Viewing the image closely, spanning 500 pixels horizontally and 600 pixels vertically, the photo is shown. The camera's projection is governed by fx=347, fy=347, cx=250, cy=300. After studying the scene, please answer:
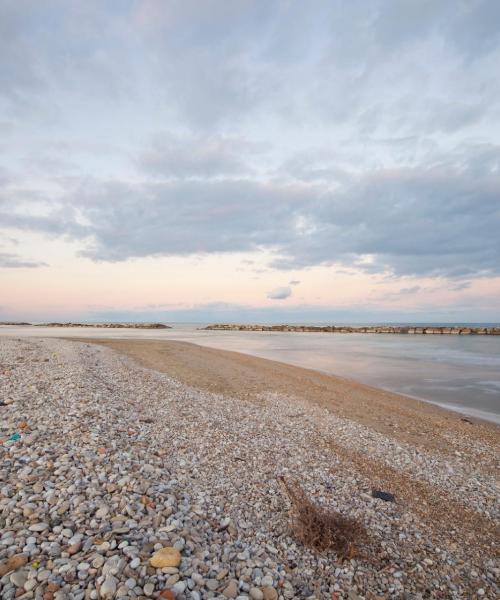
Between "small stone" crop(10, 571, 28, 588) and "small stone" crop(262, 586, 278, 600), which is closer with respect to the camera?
"small stone" crop(10, 571, 28, 588)

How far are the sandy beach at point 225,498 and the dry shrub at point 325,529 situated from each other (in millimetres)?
99

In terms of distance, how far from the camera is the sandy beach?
373cm

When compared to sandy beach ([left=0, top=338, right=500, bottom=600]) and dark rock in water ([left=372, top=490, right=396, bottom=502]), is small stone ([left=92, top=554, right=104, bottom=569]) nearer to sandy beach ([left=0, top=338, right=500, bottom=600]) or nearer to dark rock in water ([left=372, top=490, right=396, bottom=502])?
sandy beach ([left=0, top=338, right=500, bottom=600])

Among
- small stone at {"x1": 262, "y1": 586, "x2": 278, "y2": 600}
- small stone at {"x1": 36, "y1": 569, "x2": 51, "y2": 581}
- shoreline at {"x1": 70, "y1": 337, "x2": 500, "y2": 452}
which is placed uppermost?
small stone at {"x1": 36, "y1": 569, "x2": 51, "y2": 581}

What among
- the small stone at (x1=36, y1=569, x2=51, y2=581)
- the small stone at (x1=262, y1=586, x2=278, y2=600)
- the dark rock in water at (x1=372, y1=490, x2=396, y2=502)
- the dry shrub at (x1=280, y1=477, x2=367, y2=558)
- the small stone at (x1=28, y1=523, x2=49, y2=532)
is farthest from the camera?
the dark rock in water at (x1=372, y1=490, x2=396, y2=502)

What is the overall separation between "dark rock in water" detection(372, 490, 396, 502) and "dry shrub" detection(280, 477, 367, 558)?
3.70 feet

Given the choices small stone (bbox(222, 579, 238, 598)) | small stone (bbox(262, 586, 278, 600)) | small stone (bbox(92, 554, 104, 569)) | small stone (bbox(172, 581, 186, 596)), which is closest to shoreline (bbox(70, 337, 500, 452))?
small stone (bbox(262, 586, 278, 600))

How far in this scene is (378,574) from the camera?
433 cm

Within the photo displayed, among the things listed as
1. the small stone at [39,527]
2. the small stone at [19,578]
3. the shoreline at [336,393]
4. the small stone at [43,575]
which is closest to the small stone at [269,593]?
the small stone at [43,575]

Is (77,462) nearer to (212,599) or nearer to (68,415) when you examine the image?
(68,415)

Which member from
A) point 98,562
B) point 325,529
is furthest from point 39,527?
point 325,529

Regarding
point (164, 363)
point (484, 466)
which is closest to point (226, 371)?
point (164, 363)

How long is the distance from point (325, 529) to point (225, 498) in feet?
5.39

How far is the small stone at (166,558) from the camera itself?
368 centimetres
